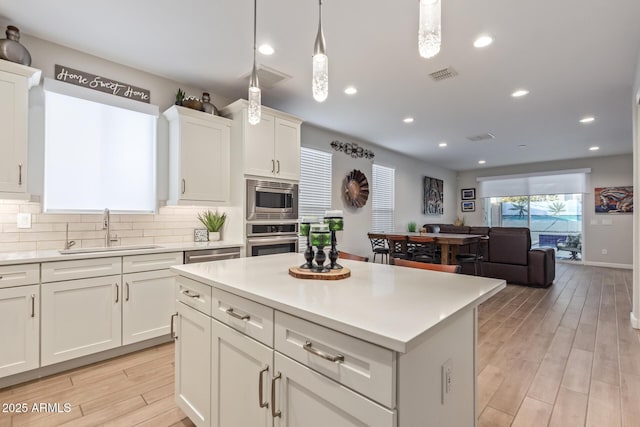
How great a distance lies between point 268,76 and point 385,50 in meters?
1.24

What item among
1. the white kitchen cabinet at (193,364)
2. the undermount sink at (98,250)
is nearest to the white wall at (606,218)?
the white kitchen cabinet at (193,364)

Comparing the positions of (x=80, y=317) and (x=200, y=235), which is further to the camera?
(x=200, y=235)

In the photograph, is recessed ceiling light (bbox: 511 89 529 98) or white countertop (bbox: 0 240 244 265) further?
recessed ceiling light (bbox: 511 89 529 98)

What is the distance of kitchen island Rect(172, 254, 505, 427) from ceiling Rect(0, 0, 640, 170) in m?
1.92

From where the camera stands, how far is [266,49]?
9.13 ft

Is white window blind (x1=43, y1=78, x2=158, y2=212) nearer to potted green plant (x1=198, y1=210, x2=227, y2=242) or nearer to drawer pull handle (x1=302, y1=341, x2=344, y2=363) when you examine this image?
potted green plant (x1=198, y1=210, x2=227, y2=242)

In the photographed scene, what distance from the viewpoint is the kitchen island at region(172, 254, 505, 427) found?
0.90 metres

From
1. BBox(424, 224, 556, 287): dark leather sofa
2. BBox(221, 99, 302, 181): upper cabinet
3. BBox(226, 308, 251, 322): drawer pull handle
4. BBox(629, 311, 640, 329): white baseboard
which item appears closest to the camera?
BBox(226, 308, 251, 322): drawer pull handle

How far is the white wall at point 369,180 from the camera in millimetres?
5348

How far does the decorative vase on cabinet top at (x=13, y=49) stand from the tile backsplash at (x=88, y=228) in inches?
43.6

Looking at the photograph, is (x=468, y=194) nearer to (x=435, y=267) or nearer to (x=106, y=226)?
(x=435, y=267)

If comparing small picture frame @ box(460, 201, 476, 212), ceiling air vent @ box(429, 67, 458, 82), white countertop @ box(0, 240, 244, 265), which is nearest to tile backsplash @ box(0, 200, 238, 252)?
white countertop @ box(0, 240, 244, 265)

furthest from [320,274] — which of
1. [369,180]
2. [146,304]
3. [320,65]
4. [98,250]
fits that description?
[369,180]

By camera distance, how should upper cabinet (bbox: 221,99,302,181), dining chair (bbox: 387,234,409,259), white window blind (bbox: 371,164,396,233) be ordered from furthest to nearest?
white window blind (bbox: 371,164,396,233) → dining chair (bbox: 387,234,409,259) → upper cabinet (bbox: 221,99,302,181)
